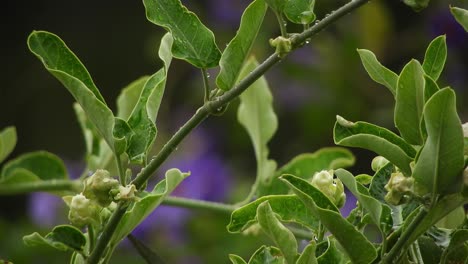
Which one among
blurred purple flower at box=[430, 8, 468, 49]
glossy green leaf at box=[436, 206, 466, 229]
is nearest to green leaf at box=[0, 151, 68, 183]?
glossy green leaf at box=[436, 206, 466, 229]

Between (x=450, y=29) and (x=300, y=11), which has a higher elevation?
(x=300, y=11)

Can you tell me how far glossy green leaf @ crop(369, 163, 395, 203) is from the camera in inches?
23.7

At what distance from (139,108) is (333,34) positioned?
1905 mm

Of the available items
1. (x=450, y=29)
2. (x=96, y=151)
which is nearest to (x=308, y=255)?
(x=96, y=151)

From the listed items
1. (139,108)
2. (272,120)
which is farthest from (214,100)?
(272,120)

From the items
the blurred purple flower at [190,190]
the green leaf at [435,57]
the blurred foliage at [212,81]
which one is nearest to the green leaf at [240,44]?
the green leaf at [435,57]

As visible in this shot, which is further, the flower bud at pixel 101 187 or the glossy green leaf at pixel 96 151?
the glossy green leaf at pixel 96 151

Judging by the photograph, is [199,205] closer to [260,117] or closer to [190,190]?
[260,117]

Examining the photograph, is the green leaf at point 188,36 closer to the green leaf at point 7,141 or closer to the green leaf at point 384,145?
the green leaf at point 384,145

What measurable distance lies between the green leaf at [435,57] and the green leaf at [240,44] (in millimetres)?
113

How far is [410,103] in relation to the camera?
0.58m

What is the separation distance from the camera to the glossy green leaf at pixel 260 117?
0.94 metres

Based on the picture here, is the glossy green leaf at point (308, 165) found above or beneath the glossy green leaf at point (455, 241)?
beneath

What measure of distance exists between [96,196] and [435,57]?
23 centimetres
